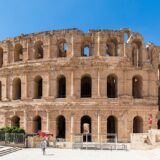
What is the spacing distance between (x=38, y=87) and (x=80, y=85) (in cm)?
590

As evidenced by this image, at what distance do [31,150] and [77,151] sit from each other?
385 centimetres

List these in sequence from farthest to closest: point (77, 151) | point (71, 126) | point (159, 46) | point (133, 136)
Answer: point (159, 46) < point (71, 126) < point (133, 136) < point (77, 151)

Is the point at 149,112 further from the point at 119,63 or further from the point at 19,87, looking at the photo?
the point at 19,87

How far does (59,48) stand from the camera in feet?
132

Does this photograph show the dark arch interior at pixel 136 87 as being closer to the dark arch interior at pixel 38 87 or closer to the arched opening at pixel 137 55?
the arched opening at pixel 137 55

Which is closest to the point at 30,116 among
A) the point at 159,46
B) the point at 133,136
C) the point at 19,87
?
the point at 19,87

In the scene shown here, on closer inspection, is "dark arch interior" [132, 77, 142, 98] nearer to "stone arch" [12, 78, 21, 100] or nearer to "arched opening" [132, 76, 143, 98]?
"arched opening" [132, 76, 143, 98]

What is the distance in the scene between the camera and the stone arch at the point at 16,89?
1548 inches

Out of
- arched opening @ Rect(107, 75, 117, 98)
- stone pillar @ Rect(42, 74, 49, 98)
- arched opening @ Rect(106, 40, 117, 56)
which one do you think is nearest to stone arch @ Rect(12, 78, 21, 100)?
stone pillar @ Rect(42, 74, 49, 98)

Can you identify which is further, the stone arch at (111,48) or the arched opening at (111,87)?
the stone arch at (111,48)

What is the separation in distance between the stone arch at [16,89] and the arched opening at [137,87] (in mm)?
13323

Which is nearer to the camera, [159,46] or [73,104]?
[73,104]

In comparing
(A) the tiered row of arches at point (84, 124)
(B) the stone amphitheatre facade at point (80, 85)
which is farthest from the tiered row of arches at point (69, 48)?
(A) the tiered row of arches at point (84, 124)

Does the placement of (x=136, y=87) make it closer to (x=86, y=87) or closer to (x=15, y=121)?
(x=86, y=87)
